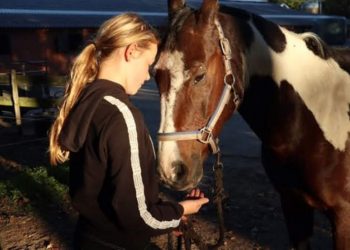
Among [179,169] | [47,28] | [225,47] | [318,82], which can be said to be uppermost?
[225,47]

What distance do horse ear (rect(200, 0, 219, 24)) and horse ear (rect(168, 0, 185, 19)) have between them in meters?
0.18

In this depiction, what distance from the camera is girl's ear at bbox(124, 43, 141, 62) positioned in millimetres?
1670

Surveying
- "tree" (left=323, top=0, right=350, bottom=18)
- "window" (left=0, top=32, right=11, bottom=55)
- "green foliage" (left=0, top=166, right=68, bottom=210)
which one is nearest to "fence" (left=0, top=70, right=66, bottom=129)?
"green foliage" (left=0, top=166, right=68, bottom=210)

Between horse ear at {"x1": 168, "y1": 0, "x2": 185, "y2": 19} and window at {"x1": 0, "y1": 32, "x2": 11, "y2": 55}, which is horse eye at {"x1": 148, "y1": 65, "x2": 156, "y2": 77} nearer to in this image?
horse ear at {"x1": 168, "y1": 0, "x2": 185, "y2": 19}

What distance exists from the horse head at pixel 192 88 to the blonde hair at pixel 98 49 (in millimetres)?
237

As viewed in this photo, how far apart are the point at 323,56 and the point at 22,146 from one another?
6.10m

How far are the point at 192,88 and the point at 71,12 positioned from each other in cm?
2209

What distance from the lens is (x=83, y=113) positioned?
64.5 inches

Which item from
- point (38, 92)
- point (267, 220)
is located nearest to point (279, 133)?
point (267, 220)

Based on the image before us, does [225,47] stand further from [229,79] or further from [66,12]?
[66,12]

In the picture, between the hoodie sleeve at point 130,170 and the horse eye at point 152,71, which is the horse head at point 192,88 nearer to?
the horse eye at point 152,71

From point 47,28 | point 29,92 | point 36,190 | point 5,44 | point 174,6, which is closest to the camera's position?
point 174,6

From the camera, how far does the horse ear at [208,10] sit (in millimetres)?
2016

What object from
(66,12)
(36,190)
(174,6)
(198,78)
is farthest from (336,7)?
(198,78)
